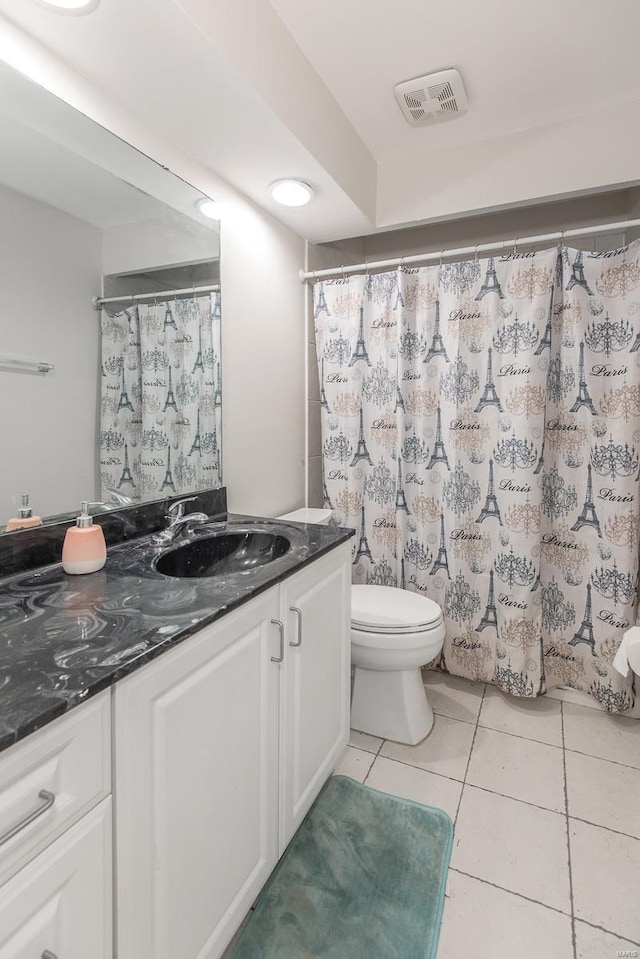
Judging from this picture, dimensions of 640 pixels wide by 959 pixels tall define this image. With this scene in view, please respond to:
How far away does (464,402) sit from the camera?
2.08 m

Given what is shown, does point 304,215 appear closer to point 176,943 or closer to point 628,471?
point 628,471

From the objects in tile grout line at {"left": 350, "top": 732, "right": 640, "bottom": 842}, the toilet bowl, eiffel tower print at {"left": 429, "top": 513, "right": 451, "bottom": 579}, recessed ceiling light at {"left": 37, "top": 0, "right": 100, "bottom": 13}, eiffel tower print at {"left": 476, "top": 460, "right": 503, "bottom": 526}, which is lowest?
tile grout line at {"left": 350, "top": 732, "right": 640, "bottom": 842}

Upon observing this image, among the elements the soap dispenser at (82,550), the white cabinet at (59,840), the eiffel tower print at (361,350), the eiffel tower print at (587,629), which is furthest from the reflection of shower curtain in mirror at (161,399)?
the eiffel tower print at (587,629)

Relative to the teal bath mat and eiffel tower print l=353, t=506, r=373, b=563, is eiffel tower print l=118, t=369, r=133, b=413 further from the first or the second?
the teal bath mat

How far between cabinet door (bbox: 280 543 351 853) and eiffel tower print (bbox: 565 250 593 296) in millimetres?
1387

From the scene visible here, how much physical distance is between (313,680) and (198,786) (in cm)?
50

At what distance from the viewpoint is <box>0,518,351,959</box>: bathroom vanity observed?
0.61 meters

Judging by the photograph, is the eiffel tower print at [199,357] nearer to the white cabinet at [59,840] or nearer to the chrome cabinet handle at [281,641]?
the chrome cabinet handle at [281,641]

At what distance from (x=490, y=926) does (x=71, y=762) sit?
3.79 ft

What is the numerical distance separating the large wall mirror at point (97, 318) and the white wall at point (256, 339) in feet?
0.24

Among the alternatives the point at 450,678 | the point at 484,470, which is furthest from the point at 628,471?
the point at 450,678

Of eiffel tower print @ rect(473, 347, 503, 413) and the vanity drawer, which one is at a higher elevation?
eiffel tower print @ rect(473, 347, 503, 413)

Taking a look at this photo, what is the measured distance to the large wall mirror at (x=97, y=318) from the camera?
112cm

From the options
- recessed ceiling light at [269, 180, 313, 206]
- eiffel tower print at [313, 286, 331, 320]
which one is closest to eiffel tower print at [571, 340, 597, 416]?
eiffel tower print at [313, 286, 331, 320]
